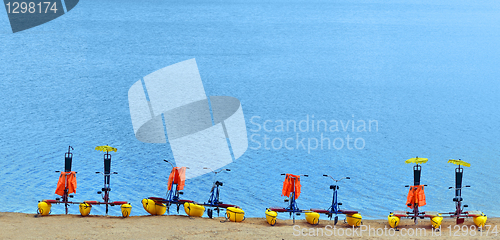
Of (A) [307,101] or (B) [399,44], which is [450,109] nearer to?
(A) [307,101]

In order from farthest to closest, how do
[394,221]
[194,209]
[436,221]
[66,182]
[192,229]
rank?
[194,209], [66,182], [394,221], [436,221], [192,229]

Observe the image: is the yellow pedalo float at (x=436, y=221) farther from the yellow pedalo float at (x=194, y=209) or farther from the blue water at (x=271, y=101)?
the yellow pedalo float at (x=194, y=209)

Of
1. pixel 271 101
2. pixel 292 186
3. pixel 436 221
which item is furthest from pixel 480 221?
pixel 271 101

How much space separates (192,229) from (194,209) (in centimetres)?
179

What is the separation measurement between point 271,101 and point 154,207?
980 inches

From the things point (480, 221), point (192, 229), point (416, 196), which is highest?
point (416, 196)

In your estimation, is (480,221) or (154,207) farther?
(154,207)

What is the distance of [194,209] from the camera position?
64.5 ft

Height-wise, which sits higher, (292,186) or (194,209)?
(292,186)

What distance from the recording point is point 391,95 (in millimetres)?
47688

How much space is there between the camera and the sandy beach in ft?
55.8

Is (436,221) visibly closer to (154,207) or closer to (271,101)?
Result: (154,207)

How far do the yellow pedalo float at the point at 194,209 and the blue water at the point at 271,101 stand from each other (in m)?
3.37

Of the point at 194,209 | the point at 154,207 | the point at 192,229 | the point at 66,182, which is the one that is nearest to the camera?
the point at 192,229
